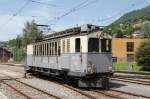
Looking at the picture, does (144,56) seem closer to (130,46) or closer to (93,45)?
(93,45)

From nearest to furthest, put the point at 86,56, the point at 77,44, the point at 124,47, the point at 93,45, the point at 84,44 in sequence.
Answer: the point at 86,56 < the point at 84,44 < the point at 93,45 < the point at 77,44 < the point at 124,47

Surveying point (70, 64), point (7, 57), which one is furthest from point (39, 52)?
point (7, 57)

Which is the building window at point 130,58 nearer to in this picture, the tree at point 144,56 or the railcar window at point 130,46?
the railcar window at point 130,46

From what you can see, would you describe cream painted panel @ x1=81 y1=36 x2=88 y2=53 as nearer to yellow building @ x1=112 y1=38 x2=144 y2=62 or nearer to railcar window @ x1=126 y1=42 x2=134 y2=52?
yellow building @ x1=112 y1=38 x2=144 y2=62

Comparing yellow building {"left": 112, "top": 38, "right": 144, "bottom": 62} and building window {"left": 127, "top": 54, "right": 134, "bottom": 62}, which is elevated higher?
yellow building {"left": 112, "top": 38, "right": 144, "bottom": 62}

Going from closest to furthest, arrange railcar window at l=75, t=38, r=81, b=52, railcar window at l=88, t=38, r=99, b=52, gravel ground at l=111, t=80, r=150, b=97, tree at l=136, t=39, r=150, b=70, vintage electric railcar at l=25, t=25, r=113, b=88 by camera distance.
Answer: gravel ground at l=111, t=80, r=150, b=97 < vintage electric railcar at l=25, t=25, r=113, b=88 < railcar window at l=88, t=38, r=99, b=52 < railcar window at l=75, t=38, r=81, b=52 < tree at l=136, t=39, r=150, b=70

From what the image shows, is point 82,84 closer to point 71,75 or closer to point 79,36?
point 71,75

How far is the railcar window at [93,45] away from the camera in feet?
62.7

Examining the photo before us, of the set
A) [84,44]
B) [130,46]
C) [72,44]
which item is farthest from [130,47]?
[84,44]

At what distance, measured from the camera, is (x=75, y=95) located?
16.8 meters

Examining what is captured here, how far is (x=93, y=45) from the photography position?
1938cm

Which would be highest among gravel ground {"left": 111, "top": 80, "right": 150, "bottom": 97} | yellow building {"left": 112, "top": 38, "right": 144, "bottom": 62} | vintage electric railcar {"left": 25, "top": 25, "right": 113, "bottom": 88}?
yellow building {"left": 112, "top": 38, "right": 144, "bottom": 62}

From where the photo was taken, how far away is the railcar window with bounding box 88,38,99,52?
19.1 m

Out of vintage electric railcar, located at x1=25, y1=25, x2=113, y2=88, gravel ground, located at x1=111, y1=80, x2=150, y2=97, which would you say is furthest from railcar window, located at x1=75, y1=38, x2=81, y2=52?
gravel ground, located at x1=111, y1=80, x2=150, y2=97
